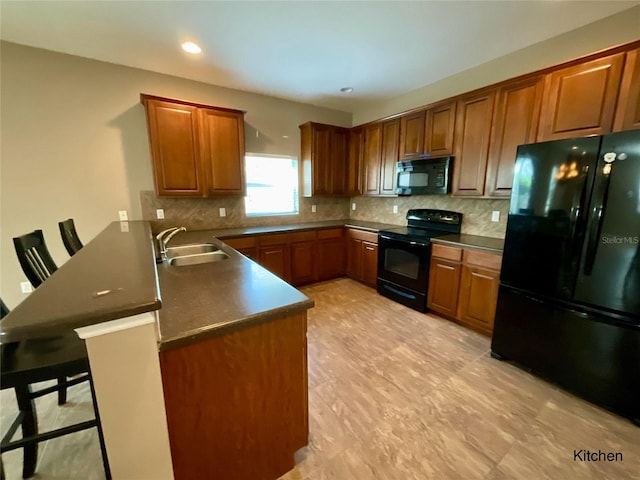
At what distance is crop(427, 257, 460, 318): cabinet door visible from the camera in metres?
2.73

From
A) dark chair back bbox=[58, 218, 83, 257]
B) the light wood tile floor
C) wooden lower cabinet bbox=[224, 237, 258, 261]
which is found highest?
dark chair back bbox=[58, 218, 83, 257]

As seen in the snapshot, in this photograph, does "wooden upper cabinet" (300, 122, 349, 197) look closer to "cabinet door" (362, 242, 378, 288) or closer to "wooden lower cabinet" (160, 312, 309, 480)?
"cabinet door" (362, 242, 378, 288)

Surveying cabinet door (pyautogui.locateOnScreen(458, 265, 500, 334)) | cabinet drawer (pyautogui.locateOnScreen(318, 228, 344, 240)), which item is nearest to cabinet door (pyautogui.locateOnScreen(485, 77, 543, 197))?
cabinet door (pyautogui.locateOnScreen(458, 265, 500, 334))

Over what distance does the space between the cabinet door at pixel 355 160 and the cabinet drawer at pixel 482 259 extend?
2.00 metres

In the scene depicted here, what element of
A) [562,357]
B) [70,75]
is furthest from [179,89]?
[562,357]

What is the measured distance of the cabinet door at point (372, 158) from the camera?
3.76 metres

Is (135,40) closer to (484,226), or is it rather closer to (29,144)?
(29,144)

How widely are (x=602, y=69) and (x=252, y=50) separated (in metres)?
2.81

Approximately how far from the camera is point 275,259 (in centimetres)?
350

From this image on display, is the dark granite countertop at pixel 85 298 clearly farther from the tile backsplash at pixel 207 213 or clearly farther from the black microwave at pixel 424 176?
the black microwave at pixel 424 176

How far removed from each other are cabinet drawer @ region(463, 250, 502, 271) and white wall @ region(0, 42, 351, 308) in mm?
3586

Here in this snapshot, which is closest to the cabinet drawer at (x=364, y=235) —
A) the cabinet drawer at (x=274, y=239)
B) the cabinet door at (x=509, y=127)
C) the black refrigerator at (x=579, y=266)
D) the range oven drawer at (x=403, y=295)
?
the range oven drawer at (x=403, y=295)

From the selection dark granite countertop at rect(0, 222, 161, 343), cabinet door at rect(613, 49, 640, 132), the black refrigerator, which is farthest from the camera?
cabinet door at rect(613, 49, 640, 132)

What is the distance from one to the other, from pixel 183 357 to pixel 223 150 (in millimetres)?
2729
